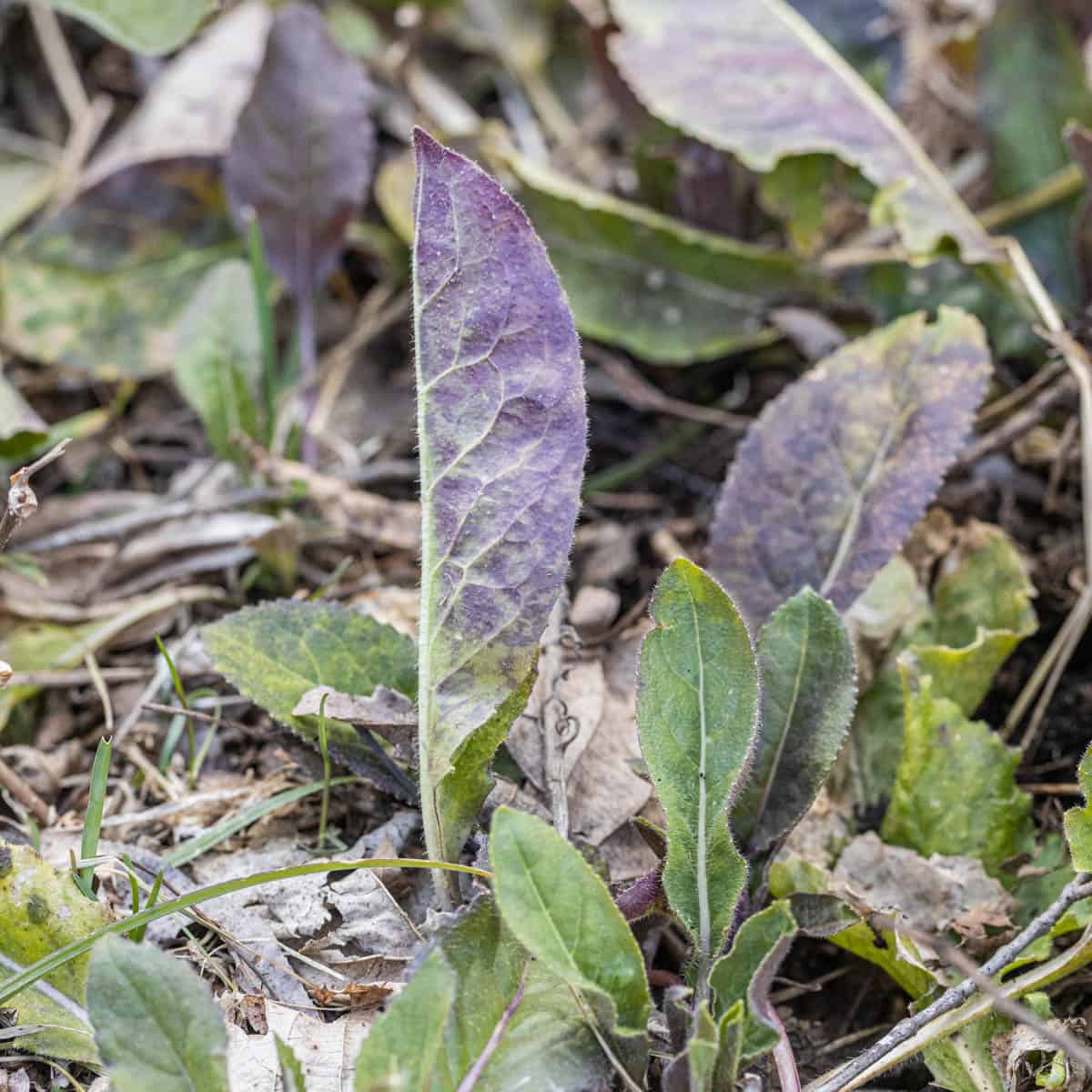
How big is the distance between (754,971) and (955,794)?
1.69 feet

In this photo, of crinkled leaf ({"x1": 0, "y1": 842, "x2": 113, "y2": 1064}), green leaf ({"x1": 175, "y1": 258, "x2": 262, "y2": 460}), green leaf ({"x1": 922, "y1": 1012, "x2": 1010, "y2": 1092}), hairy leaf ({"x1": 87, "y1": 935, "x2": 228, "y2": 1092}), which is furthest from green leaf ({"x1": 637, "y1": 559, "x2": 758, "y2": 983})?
green leaf ({"x1": 175, "y1": 258, "x2": 262, "y2": 460})

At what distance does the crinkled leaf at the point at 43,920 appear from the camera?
1.26m

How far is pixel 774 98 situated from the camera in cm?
212

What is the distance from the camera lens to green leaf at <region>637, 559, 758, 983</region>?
1.24m

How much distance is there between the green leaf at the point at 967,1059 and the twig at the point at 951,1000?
54 millimetres

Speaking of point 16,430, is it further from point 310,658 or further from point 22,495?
point 310,658

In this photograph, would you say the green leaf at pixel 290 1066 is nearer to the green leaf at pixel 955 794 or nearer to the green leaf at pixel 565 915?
the green leaf at pixel 565 915

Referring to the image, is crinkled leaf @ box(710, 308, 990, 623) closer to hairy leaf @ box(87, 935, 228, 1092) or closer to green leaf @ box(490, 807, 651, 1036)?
green leaf @ box(490, 807, 651, 1036)

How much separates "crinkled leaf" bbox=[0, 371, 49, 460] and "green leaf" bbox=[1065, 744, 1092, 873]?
159cm

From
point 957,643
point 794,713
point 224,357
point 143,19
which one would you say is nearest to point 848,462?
point 957,643

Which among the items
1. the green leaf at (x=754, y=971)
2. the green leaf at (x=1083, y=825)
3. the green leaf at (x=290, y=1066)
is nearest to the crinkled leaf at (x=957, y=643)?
the green leaf at (x=1083, y=825)

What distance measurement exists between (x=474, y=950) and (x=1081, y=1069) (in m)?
0.68

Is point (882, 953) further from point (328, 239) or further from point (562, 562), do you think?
point (328, 239)

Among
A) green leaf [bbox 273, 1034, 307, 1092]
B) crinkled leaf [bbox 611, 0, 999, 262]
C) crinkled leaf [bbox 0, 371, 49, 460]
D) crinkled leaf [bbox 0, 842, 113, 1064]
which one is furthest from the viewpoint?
crinkled leaf [bbox 611, 0, 999, 262]
